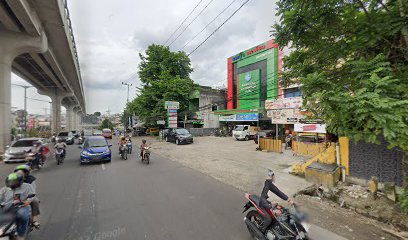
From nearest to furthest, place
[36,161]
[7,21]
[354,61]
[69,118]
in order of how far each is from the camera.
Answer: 1. [354,61]
2. [36,161]
3. [7,21]
4. [69,118]

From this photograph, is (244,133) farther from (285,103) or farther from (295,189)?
(295,189)

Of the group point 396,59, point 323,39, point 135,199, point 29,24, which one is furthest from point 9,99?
point 396,59

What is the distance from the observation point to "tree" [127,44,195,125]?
3030cm

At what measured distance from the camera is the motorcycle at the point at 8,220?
3.05 m

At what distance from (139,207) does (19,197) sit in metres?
2.50

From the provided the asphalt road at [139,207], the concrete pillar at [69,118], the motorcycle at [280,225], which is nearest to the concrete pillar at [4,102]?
the asphalt road at [139,207]

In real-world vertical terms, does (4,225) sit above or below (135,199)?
above

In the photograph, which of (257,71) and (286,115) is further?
(257,71)

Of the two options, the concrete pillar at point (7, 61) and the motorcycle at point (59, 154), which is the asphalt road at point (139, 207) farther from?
the concrete pillar at point (7, 61)

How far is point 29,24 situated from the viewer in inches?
510

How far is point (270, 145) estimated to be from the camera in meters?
15.2

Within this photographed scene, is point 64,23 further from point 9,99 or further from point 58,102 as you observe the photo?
point 58,102

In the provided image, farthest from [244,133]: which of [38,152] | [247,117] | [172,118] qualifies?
[38,152]

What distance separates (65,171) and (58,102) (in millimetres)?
39067
